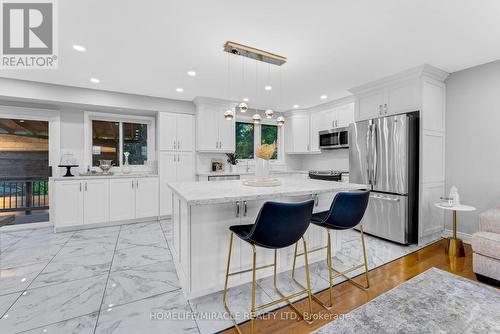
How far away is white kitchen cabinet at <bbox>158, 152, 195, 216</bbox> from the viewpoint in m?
4.60

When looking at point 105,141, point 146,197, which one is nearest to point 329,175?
point 146,197

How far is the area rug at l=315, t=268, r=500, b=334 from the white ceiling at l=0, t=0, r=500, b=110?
8.17 feet

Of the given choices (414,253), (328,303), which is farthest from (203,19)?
(414,253)

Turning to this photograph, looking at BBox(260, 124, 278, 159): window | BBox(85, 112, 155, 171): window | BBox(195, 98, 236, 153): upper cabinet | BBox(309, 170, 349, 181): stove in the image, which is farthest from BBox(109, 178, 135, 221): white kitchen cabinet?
BBox(309, 170, 349, 181): stove

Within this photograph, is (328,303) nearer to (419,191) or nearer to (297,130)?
(419,191)

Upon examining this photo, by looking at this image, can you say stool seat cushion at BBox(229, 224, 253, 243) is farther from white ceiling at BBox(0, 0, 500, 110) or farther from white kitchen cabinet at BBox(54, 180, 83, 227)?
white kitchen cabinet at BBox(54, 180, 83, 227)

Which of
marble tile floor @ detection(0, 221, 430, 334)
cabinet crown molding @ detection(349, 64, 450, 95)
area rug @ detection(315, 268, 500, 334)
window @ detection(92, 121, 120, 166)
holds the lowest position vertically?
marble tile floor @ detection(0, 221, 430, 334)

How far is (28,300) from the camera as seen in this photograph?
1973mm

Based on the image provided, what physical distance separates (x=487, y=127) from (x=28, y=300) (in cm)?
556

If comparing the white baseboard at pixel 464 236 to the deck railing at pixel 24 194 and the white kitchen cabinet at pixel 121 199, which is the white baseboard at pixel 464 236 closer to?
the white kitchen cabinet at pixel 121 199

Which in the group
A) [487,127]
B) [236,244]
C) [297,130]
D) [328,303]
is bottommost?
[328,303]

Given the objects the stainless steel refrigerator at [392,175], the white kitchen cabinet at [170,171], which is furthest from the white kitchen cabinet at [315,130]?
the white kitchen cabinet at [170,171]

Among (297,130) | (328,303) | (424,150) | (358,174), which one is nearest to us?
(328,303)

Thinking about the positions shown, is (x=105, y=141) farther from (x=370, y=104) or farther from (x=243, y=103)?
(x=370, y=104)
